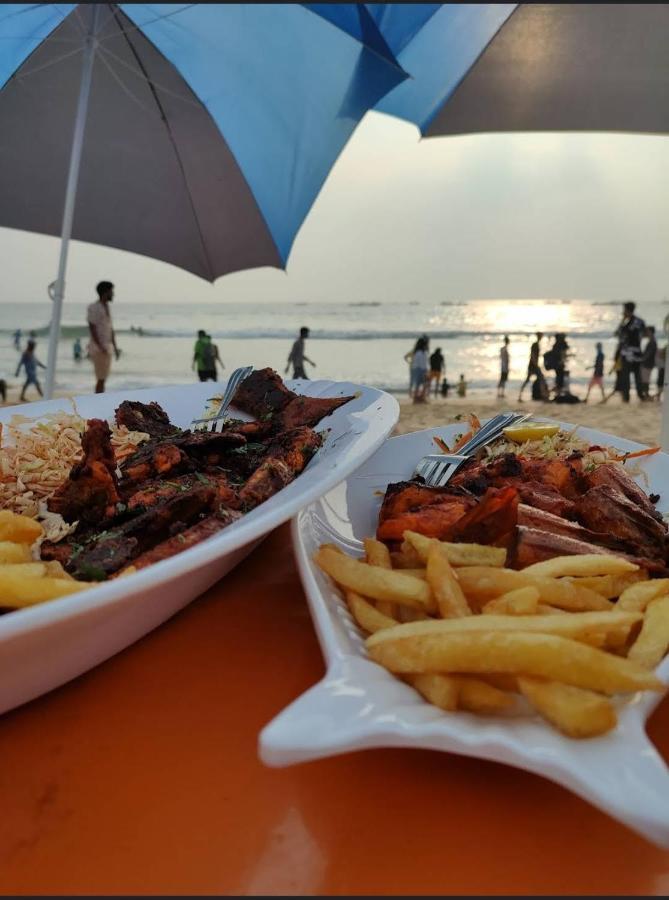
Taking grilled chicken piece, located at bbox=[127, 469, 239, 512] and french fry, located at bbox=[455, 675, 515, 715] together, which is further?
grilled chicken piece, located at bbox=[127, 469, 239, 512]

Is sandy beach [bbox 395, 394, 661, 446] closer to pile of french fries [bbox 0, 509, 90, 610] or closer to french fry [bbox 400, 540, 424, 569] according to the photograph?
french fry [bbox 400, 540, 424, 569]

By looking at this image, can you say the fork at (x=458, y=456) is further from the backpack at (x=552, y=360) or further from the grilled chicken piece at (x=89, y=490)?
the backpack at (x=552, y=360)

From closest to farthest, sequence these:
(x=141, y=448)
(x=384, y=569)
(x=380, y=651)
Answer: (x=380, y=651), (x=384, y=569), (x=141, y=448)

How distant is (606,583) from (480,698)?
0.45m

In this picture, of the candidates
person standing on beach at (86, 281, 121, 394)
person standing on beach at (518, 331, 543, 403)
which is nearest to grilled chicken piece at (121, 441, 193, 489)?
person standing on beach at (86, 281, 121, 394)

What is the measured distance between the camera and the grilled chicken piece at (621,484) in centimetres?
170

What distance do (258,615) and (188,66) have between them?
6.68m

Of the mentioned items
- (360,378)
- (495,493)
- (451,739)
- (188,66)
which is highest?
(188,66)

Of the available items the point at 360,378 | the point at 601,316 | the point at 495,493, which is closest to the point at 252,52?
the point at 495,493

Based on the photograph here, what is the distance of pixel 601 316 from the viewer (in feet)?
117

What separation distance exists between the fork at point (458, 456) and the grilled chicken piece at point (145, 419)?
0.78m

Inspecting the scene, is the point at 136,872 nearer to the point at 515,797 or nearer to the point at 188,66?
the point at 515,797

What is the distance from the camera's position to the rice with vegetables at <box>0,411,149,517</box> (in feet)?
5.54

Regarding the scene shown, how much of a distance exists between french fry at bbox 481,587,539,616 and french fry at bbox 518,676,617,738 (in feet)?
0.53
